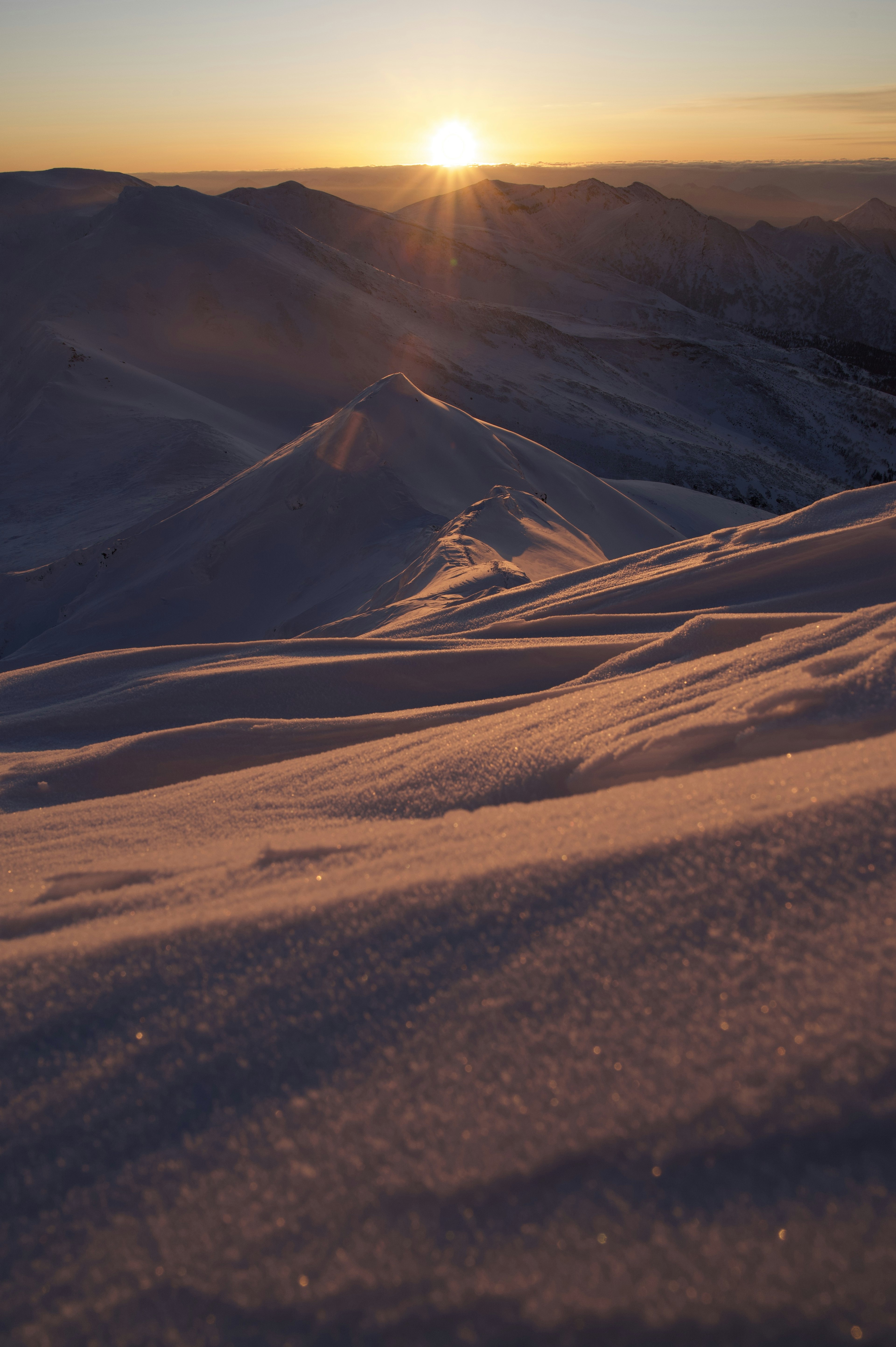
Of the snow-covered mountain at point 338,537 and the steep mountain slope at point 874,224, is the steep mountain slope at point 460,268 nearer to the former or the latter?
the snow-covered mountain at point 338,537

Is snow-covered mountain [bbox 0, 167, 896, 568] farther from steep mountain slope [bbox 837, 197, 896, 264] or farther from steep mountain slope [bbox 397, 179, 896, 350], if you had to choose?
steep mountain slope [bbox 837, 197, 896, 264]

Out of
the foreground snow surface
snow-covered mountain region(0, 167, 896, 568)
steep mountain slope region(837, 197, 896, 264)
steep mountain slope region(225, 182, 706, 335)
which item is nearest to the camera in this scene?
the foreground snow surface

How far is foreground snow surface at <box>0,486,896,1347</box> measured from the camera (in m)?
0.79

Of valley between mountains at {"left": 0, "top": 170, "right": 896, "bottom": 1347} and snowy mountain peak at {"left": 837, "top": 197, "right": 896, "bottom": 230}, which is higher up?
snowy mountain peak at {"left": 837, "top": 197, "right": 896, "bottom": 230}

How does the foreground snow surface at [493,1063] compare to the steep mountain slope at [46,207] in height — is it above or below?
below

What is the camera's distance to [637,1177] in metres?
0.85

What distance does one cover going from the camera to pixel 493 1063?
988 mm

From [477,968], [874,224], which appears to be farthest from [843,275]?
[477,968]

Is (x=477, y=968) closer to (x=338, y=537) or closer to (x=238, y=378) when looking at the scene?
(x=338, y=537)

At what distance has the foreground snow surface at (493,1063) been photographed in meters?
0.79

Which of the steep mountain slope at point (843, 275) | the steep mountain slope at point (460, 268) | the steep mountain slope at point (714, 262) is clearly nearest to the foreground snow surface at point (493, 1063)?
the steep mountain slope at point (460, 268)

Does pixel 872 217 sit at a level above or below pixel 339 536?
above

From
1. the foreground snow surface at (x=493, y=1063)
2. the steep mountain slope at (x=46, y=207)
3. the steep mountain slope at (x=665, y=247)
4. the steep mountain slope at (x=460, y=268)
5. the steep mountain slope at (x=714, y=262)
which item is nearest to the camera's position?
the foreground snow surface at (x=493, y=1063)

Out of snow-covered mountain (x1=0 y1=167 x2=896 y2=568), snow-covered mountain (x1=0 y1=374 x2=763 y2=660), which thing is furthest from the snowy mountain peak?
snow-covered mountain (x1=0 y1=374 x2=763 y2=660)
